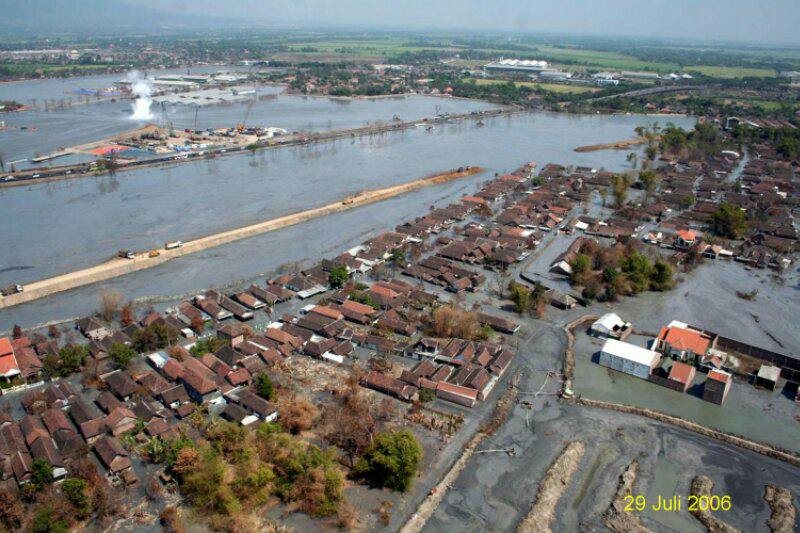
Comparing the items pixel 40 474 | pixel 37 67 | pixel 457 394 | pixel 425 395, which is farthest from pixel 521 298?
pixel 37 67

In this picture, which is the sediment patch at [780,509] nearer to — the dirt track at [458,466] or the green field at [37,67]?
the dirt track at [458,466]

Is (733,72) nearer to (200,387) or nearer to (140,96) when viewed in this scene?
(140,96)

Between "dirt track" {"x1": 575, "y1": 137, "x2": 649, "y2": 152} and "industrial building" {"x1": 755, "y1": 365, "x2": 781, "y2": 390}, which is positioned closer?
"industrial building" {"x1": 755, "y1": 365, "x2": 781, "y2": 390}

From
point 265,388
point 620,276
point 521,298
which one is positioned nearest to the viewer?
point 265,388

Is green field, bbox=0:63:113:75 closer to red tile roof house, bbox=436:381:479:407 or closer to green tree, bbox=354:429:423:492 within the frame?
red tile roof house, bbox=436:381:479:407

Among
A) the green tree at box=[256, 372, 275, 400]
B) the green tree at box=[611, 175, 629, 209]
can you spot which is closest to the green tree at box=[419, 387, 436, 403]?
the green tree at box=[256, 372, 275, 400]

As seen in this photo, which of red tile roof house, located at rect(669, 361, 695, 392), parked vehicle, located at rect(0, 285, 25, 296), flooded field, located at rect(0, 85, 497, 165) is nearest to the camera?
red tile roof house, located at rect(669, 361, 695, 392)

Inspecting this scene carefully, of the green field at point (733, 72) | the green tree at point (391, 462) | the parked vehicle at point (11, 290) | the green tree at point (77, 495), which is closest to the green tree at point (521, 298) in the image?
the green tree at point (391, 462)
